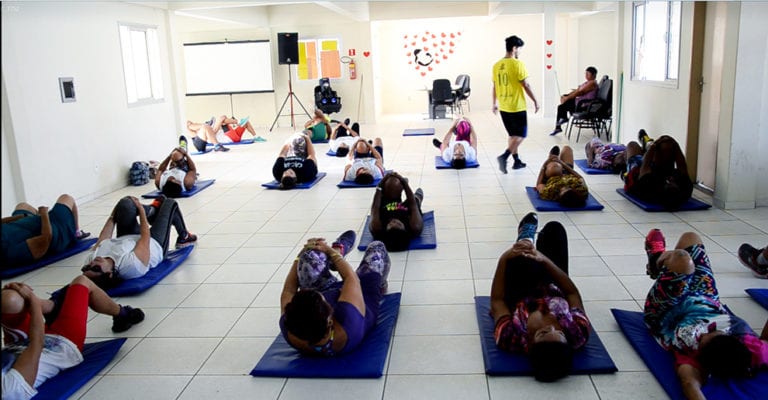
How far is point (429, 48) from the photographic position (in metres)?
16.2

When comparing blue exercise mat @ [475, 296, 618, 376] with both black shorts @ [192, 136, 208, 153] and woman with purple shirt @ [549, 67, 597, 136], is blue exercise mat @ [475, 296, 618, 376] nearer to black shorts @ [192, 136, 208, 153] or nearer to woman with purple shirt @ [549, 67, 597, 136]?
woman with purple shirt @ [549, 67, 597, 136]

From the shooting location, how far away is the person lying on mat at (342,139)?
9.41 meters

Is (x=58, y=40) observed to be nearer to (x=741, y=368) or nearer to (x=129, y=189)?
(x=129, y=189)

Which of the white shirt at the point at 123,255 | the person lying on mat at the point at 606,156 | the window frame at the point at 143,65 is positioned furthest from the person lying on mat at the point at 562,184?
the window frame at the point at 143,65

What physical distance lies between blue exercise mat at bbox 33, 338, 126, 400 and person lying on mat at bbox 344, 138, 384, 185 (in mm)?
4123

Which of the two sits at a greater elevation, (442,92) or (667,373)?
(442,92)

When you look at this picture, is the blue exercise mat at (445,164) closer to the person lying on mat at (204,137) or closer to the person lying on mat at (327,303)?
the person lying on mat at (204,137)

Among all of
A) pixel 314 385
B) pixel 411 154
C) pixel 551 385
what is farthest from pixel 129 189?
pixel 551 385

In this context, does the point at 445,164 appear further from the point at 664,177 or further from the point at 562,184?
the point at 664,177

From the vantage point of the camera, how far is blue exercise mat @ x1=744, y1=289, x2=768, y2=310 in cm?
337

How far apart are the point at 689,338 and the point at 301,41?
40.7ft

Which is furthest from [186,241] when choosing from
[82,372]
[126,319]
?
[82,372]

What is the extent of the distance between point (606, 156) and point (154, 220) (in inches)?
203

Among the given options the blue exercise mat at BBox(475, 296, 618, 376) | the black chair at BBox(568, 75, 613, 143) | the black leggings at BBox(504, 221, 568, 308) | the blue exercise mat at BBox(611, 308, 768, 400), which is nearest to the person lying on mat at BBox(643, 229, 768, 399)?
the blue exercise mat at BBox(611, 308, 768, 400)
